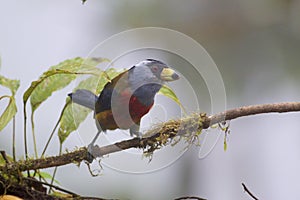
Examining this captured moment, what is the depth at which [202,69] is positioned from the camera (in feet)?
1.97

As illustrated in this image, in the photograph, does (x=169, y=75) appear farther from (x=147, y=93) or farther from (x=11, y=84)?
(x=11, y=84)

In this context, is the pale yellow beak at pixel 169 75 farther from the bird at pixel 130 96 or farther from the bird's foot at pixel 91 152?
the bird's foot at pixel 91 152

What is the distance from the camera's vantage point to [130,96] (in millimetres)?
563

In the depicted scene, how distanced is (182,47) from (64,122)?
19 cm

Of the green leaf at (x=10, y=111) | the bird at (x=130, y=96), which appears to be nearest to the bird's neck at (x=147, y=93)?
the bird at (x=130, y=96)

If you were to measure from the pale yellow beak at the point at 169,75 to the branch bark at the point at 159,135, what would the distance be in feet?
0.16

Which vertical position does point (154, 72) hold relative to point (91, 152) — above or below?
above

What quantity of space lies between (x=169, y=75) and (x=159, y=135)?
7 cm

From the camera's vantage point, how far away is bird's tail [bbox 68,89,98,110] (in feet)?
1.95

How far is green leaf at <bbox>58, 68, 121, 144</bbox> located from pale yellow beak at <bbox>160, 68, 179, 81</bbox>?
8cm

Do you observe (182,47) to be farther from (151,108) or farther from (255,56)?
(255,56)

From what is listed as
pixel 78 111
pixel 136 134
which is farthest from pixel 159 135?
pixel 78 111

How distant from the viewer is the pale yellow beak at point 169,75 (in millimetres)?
546

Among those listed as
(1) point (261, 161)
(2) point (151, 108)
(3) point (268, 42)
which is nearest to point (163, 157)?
(2) point (151, 108)
